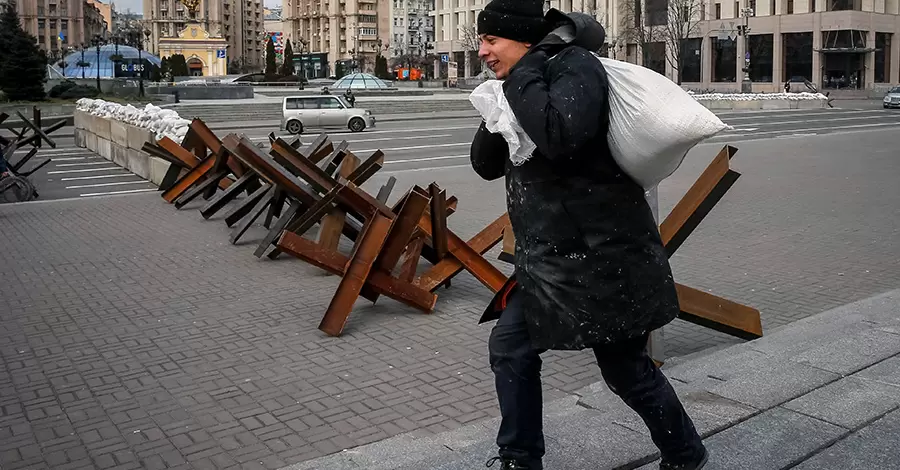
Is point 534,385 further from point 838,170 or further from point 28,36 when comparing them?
point 28,36

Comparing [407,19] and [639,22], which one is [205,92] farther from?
[407,19]

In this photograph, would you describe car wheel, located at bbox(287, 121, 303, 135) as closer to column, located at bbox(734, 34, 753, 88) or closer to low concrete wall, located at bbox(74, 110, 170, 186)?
low concrete wall, located at bbox(74, 110, 170, 186)

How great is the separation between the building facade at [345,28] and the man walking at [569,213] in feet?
540

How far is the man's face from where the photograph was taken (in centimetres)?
311

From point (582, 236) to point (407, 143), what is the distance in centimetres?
2349

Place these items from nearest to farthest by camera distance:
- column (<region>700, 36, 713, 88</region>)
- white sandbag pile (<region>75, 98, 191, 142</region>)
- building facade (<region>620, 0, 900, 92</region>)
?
white sandbag pile (<region>75, 98, 191, 142</region>)
building facade (<region>620, 0, 900, 92</region>)
column (<region>700, 36, 713, 88</region>)

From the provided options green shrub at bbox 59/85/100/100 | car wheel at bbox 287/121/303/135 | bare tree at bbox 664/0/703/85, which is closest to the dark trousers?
car wheel at bbox 287/121/303/135

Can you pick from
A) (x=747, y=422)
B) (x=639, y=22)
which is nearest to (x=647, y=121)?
(x=747, y=422)

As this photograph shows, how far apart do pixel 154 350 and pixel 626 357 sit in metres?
3.74

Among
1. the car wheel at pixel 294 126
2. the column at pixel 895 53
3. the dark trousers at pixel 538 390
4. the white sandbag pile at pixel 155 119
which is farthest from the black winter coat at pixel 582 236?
the column at pixel 895 53

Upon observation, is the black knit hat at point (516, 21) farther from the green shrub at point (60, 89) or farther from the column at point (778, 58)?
the column at point (778, 58)

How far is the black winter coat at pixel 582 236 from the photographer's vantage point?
297 centimetres

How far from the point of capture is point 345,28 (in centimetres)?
17988

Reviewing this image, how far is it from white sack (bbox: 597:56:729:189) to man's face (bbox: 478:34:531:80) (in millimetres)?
290
